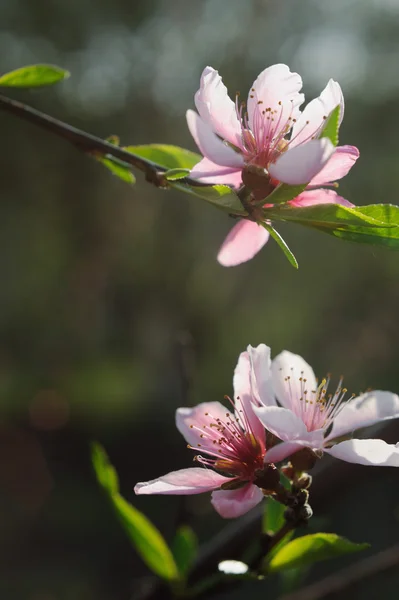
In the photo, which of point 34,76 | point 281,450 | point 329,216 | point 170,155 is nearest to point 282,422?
point 281,450

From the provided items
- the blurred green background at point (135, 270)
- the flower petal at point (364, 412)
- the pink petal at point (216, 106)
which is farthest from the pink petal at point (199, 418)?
the blurred green background at point (135, 270)

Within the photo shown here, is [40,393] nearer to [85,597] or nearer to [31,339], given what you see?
[31,339]

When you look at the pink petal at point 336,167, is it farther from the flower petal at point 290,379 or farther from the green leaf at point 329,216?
the flower petal at point 290,379

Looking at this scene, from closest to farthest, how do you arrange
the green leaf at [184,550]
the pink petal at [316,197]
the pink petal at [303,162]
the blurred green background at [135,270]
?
the pink petal at [303,162]
the pink petal at [316,197]
the green leaf at [184,550]
the blurred green background at [135,270]

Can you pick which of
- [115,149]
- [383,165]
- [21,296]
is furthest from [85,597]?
[21,296]

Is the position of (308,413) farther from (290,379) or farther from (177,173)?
(177,173)

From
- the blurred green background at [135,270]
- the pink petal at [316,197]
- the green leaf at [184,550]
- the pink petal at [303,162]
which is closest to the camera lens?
the pink petal at [303,162]
